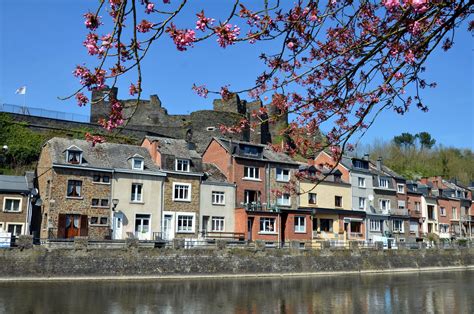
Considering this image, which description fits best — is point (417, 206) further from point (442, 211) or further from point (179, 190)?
point (179, 190)

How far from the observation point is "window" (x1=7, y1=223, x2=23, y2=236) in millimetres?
35219

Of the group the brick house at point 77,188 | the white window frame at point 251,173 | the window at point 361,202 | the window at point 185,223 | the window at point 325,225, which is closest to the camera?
the brick house at point 77,188

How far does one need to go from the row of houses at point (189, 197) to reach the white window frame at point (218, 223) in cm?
8

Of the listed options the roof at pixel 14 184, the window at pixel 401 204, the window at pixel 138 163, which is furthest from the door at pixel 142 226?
the window at pixel 401 204

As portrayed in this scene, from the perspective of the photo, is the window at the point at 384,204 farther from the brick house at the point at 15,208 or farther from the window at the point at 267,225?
the brick house at the point at 15,208

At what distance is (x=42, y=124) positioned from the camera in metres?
52.4

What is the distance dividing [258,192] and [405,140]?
5482 centimetres

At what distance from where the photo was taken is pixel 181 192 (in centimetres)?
4094

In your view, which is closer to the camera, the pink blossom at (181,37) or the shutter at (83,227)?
the pink blossom at (181,37)

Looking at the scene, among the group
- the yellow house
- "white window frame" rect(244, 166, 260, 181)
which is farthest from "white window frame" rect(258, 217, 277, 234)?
the yellow house

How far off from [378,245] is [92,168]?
23.9 metres

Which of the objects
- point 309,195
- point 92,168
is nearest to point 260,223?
point 309,195

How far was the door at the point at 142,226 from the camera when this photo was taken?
126 ft

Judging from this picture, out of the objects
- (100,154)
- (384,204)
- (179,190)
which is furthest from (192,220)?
(384,204)
